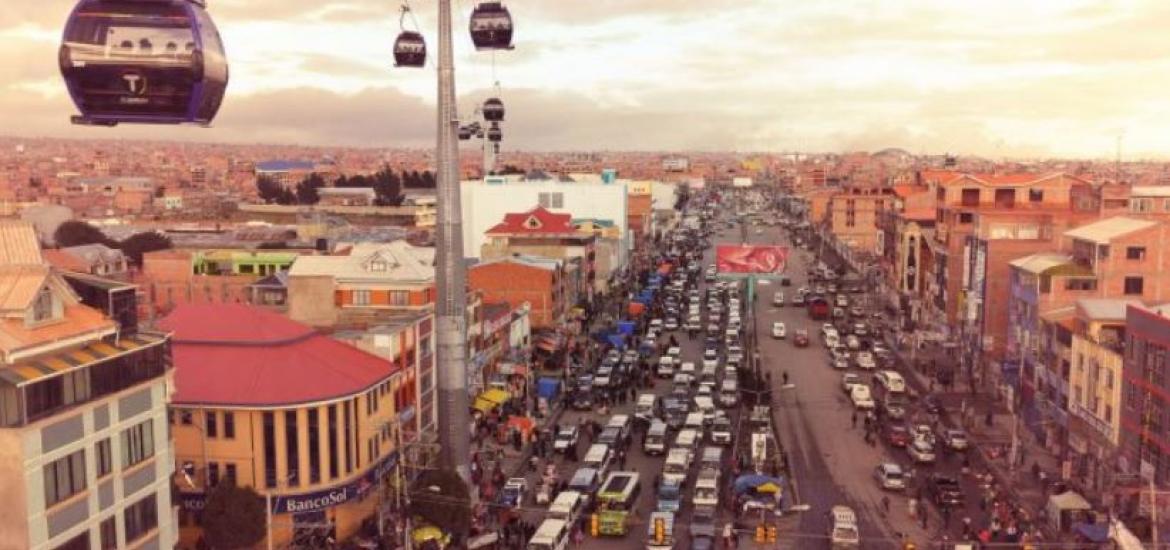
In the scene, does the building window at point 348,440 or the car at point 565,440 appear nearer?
the building window at point 348,440

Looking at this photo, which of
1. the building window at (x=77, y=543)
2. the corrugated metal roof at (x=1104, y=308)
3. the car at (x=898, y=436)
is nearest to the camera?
the building window at (x=77, y=543)

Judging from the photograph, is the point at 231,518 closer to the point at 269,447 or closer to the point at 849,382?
the point at 269,447

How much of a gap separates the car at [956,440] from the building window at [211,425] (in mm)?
24255

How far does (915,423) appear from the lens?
42375 mm

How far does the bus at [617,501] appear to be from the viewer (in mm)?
29016

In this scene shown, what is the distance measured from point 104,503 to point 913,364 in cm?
4313

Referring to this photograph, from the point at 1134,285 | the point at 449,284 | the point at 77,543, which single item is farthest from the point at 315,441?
the point at 1134,285

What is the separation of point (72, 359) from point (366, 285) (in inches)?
836

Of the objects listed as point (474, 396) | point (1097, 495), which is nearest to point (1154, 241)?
point (1097, 495)

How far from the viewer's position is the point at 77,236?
79875 mm

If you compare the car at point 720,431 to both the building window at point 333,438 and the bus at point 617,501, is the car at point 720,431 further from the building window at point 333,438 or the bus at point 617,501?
the building window at point 333,438

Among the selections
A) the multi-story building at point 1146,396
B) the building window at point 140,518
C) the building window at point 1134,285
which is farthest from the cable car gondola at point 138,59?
the building window at point 1134,285

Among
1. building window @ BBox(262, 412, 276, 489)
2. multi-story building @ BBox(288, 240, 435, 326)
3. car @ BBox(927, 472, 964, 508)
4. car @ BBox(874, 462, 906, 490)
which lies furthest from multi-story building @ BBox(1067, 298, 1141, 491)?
building window @ BBox(262, 412, 276, 489)

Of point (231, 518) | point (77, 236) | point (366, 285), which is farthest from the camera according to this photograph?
point (77, 236)
